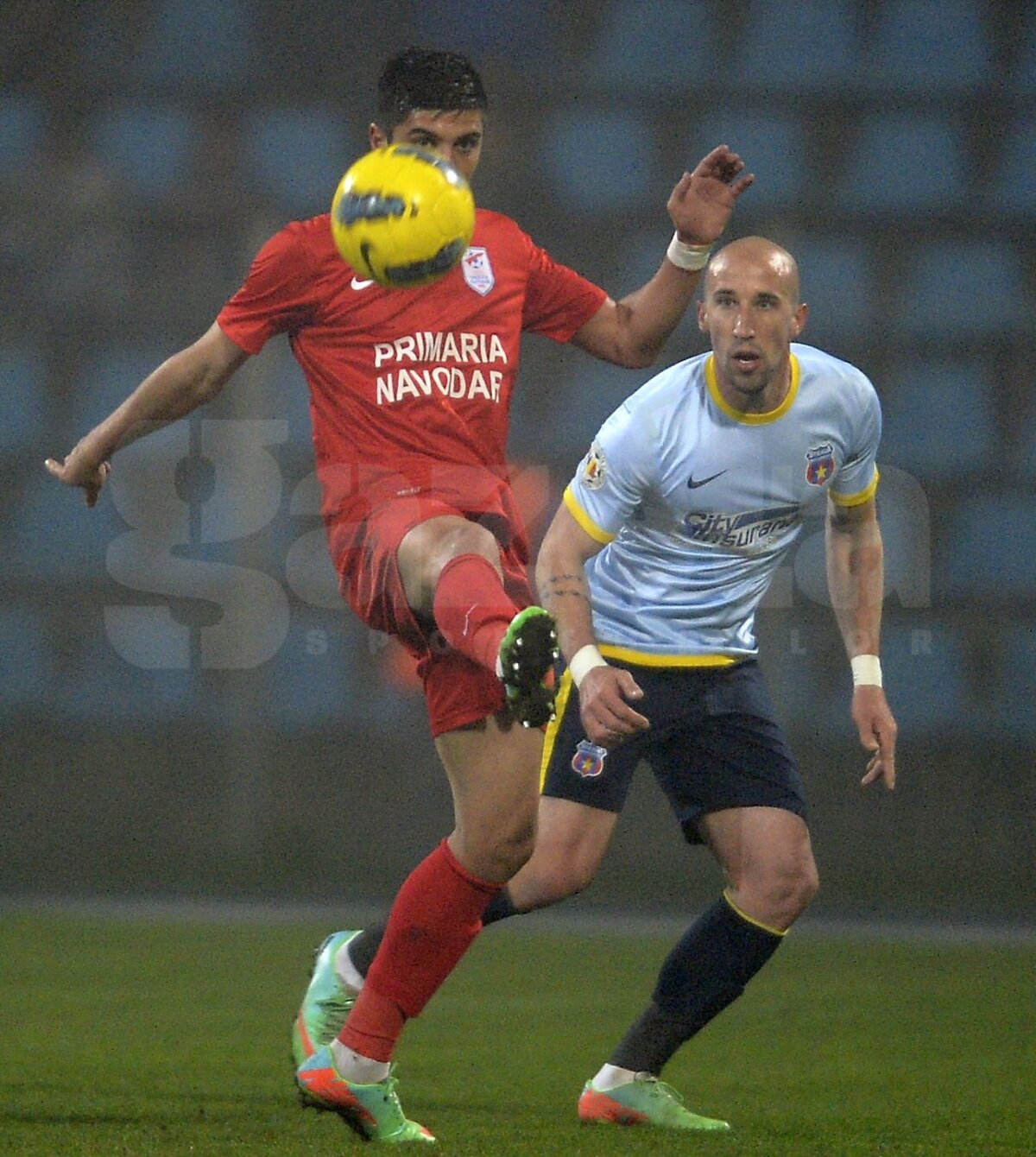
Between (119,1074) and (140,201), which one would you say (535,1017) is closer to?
(119,1074)

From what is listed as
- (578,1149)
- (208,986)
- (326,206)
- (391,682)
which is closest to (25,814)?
(391,682)

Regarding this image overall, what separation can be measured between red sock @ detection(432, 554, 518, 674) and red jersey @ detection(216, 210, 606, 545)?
12.9 inches

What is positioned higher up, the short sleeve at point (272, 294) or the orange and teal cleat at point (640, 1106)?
the short sleeve at point (272, 294)

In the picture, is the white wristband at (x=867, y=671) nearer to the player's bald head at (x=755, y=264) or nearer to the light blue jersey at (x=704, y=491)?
the light blue jersey at (x=704, y=491)

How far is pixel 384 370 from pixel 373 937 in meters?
1.16

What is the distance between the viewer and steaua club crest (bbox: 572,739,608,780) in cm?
382

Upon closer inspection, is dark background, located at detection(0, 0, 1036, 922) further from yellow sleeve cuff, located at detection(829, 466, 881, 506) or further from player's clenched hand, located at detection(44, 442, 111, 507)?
player's clenched hand, located at detection(44, 442, 111, 507)

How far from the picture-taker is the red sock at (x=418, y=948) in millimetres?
3334

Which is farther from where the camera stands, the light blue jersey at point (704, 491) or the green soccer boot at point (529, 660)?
the light blue jersey at point (704, 491)

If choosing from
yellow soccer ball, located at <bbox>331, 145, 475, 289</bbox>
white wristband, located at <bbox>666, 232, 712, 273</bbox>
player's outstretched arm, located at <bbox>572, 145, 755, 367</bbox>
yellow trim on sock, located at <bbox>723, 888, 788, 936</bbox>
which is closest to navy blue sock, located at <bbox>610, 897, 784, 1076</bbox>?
yellow trim on sock, located at <bbox>723, 888, 788, 936</bbox>

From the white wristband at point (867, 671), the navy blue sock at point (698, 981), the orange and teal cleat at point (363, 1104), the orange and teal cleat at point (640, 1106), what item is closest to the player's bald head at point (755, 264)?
the white wristband at point (867, 671)

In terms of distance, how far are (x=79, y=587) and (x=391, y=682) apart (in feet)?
3.99

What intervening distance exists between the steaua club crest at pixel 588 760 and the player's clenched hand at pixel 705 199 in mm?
1009

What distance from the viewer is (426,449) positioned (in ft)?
11.3
